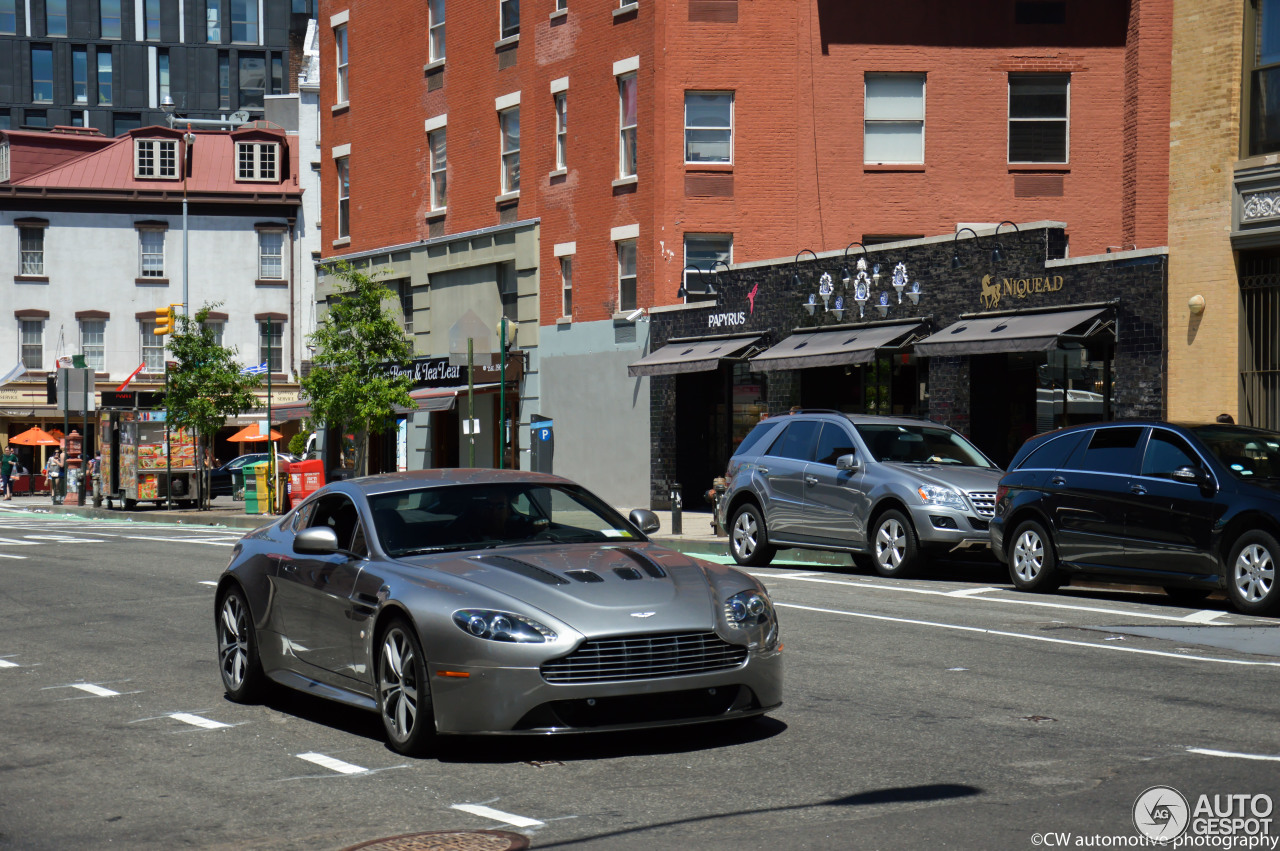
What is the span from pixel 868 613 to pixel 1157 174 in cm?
2042

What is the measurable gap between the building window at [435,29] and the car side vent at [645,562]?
34.7 metres

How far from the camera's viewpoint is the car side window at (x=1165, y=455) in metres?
14.1

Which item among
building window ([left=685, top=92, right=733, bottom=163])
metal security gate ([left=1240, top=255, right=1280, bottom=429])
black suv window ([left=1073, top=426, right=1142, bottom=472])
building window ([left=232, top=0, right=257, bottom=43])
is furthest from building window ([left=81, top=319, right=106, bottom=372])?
black suv window ([left=1073, top=426, right=1142, bottom=472])

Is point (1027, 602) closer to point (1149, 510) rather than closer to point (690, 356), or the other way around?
point (1149, 510)

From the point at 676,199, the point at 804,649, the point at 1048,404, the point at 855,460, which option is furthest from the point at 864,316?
the point at 804,649

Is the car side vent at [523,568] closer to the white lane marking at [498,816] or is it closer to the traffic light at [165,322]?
the white lane marking at [498,816]

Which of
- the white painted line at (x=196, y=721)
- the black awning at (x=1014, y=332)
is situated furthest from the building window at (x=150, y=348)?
the white painted line at (x=196, y=721)

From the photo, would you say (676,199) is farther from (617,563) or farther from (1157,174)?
(617,563)

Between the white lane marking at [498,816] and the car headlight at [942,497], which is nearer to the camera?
the white lane marking at [498,816]

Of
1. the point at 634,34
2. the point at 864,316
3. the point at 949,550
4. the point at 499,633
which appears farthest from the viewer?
the point at 634,34

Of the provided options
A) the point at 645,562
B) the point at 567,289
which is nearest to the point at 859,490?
the point at 645,562

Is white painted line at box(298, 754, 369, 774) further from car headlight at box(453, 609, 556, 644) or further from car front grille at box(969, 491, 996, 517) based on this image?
car front grille at box(969, 491, 996, 517)

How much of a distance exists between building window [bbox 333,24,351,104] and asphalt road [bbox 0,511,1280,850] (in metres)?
34.5

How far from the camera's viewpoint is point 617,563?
7.83 meters
